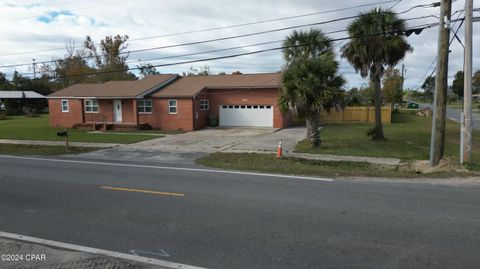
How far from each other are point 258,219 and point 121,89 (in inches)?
1084

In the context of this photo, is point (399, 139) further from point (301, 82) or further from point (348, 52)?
point (301, 82)

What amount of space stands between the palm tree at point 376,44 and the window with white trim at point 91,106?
840 inches

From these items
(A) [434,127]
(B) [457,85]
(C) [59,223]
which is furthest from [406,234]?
(B) [457,85]

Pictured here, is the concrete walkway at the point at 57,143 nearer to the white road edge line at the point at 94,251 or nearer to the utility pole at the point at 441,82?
the white road edge line at the point at 94,251

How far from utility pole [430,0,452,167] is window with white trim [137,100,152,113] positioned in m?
22.3

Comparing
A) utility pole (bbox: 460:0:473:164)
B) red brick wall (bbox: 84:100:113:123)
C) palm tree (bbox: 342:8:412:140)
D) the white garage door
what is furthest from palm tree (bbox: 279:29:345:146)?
red brick wall (bbox: 84:100:113:123)

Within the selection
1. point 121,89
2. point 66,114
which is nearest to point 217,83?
point 121,89

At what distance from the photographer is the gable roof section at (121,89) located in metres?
29.2

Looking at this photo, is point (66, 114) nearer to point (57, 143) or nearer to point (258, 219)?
point (57, 143)

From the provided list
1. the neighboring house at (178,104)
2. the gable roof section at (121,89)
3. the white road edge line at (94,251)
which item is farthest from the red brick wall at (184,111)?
the white road edge line at (94,251)

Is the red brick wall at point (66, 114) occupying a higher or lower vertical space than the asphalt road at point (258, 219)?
higher

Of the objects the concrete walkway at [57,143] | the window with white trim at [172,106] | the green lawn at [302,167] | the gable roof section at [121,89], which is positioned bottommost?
the green lawn at [302,167]

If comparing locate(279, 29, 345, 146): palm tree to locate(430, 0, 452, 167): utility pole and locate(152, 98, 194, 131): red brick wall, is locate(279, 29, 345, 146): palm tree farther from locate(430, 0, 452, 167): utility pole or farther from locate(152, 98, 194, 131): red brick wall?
locate(152, 98, 194, 131): red brick wall

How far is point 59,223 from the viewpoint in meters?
6.04
